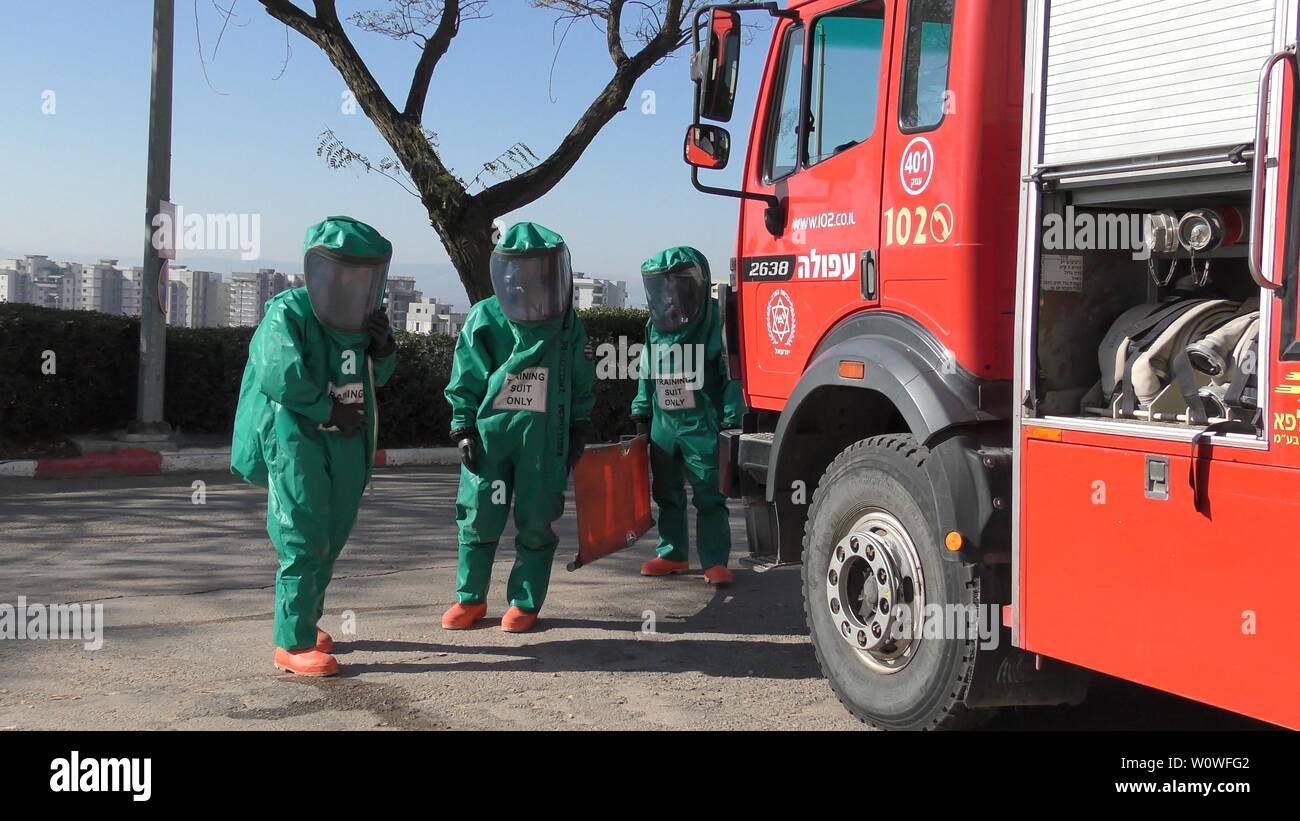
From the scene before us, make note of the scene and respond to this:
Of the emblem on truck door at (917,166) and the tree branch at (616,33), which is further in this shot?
the tree branch at (616,33)

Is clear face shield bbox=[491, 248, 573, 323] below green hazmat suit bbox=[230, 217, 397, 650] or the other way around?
the other way around

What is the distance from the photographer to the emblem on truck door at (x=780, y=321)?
4.89 m

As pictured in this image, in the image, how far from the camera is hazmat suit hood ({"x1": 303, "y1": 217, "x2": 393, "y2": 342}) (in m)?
4.89

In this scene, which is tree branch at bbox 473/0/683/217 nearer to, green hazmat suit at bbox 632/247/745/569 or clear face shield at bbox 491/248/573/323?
green hazmat suit at bbox 632/247/745/569

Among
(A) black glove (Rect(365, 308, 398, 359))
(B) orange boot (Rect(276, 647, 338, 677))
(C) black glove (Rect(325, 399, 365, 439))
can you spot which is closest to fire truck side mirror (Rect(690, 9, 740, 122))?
(A) black glove (Rect(365, 308, 398, 359))

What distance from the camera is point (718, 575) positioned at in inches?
270

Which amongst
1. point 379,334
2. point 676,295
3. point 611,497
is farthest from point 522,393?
→ point 676,295

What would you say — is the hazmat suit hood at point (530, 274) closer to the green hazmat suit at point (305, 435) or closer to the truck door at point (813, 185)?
the green hazmat suit at point (305, 435)

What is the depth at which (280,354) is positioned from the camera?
15.7ft

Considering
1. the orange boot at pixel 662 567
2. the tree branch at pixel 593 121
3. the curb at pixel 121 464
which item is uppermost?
the tree branch at pixel 593 121

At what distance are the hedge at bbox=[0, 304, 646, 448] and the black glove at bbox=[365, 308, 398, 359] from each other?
22.1ft

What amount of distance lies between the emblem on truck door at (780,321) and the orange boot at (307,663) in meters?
2.23
